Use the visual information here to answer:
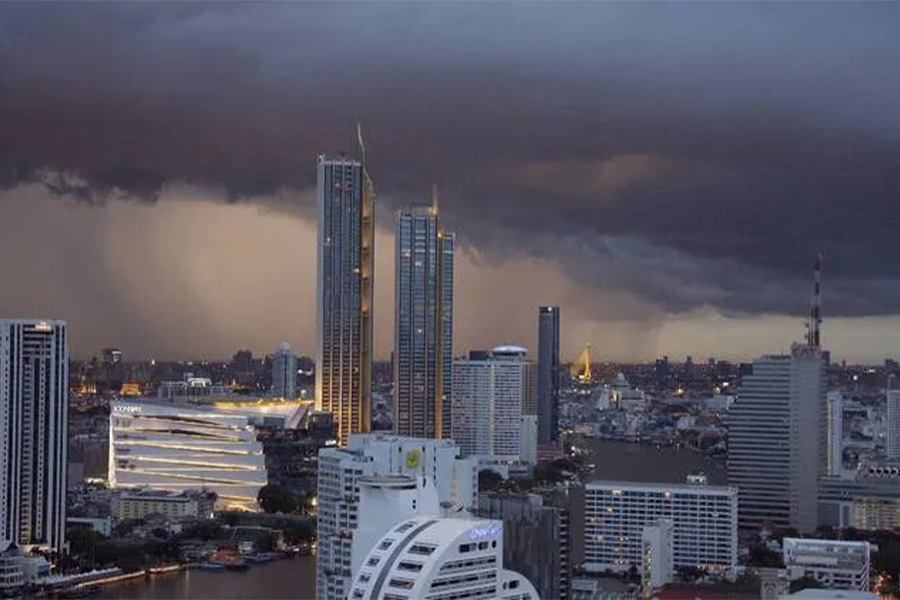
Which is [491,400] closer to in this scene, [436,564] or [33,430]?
[33,430]

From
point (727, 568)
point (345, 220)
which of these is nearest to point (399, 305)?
point (345, 220)

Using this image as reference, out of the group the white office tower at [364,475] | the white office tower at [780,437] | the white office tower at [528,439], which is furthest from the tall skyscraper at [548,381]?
the white office tower at [364,475]

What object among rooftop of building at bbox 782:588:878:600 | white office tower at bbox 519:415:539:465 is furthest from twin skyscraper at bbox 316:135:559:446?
rooftop of building at bbox 782:588:878:600

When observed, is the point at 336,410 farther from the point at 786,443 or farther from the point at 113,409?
the point at 786,443

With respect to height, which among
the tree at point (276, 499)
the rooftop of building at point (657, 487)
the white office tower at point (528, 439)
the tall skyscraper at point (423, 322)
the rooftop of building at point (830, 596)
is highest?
the tall skyscraper at point (423, 322)

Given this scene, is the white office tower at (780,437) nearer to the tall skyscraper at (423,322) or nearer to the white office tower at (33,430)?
the tall skyscraper at (423,322)

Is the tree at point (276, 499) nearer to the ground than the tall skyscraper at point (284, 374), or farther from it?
nearer to the ground
